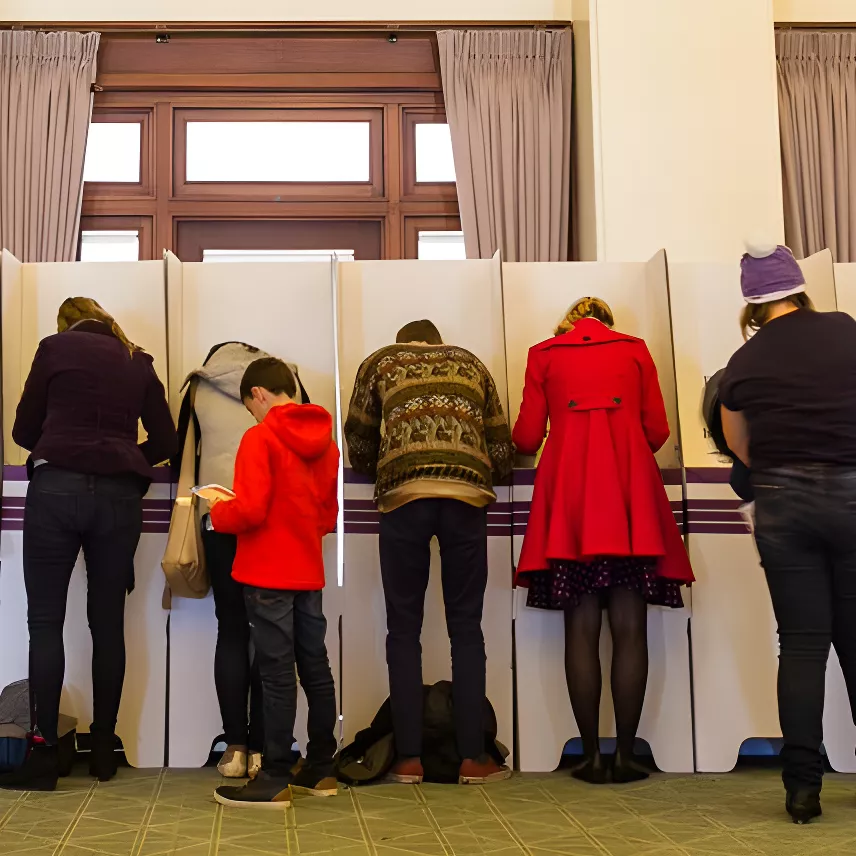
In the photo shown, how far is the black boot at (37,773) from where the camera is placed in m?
2.83

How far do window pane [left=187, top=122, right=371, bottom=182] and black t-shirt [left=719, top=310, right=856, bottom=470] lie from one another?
3.08 metres

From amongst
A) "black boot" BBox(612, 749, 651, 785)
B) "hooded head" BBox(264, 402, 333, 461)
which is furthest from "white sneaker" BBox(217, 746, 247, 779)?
"black boot" BBox(612, 749, 651, 785)

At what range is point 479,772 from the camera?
2943mm

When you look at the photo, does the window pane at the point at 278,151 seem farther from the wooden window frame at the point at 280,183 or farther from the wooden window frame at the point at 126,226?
the wooden window frame at the point at 126,226

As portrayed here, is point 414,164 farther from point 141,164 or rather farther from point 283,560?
point 283,560

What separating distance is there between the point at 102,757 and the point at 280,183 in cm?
300

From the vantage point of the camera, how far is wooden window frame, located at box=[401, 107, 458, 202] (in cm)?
511

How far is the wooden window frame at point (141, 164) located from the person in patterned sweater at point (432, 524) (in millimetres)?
2514

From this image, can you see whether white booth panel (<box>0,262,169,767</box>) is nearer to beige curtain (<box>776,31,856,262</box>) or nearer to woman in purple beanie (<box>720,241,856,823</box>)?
woman in purple beanie (<box>720,241,856,823</box>)

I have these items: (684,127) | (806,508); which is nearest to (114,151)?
Answer: (684,127)

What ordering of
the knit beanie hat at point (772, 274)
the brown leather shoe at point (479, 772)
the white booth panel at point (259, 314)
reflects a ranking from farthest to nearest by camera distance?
the white booth panel at point (259, 314)
the brown leather shoe at point (479, 772)
the knit beanie hat at point (772, 274)

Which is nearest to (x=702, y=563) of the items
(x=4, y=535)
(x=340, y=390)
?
(x=340, y=390)

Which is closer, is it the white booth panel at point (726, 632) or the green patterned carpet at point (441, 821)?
the green patterned carpet at point (441, 821)

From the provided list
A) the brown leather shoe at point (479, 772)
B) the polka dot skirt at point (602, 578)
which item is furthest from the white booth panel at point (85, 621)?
the polka dot skirt at point (602, 578)
